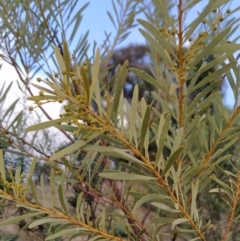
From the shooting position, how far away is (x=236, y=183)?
397 millimetres

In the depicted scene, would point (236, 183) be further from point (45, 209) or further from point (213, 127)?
point (45, 209)

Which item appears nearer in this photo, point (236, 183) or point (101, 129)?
point (101, 129)

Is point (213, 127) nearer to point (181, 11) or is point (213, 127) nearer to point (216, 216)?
point (181, 11)

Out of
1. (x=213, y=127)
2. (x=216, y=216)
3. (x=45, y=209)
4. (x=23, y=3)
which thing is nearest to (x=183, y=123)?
(x=213, y=127)

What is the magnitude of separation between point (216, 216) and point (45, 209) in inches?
23.6

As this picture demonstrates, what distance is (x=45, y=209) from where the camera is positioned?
351 millimetres

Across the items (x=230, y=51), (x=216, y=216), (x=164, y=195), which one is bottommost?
(x=216, y=216)

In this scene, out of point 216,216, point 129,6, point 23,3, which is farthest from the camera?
point 216,216

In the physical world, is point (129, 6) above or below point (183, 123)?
above

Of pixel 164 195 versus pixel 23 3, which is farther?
pixel 23 3

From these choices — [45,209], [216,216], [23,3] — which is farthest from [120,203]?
[216,216]

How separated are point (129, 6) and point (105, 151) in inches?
20.2

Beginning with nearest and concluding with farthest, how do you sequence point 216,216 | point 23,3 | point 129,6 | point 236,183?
1. point 236,183
2. point 23,3
3. point 129,6
4. point 216,216

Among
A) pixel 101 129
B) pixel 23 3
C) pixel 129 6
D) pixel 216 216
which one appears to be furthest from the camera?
pixel 216 216
